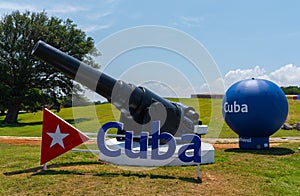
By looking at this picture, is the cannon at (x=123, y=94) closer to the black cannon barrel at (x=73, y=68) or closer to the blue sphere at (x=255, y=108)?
the black cannon barrel at (x=73, y=68)

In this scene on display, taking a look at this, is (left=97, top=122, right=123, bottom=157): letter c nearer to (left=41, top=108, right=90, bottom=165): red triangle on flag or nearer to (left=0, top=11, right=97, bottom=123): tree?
(left=41, top=108, right=90, bottom=165): red triangle on flag

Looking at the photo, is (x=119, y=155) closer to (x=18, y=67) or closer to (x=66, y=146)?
(x=66, y=146)

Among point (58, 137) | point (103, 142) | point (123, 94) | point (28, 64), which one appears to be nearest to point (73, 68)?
point (123, 94)

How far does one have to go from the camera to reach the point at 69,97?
38.2 meters

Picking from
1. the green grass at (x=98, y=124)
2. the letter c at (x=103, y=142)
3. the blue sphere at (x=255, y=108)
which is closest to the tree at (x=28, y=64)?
Result: the green grass at (x=98, y=124)

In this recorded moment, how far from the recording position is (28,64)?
3369cm

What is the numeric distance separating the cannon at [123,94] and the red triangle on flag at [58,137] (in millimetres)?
1501

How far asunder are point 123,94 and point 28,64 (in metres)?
26.7

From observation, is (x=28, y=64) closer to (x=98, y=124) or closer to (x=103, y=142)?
(x=98, y=124)

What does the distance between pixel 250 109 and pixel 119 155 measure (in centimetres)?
639

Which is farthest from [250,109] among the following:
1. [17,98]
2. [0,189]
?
[17,98]

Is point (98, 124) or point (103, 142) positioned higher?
point (98, 124)

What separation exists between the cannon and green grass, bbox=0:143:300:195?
165cm

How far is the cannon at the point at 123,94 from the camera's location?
9.16m
